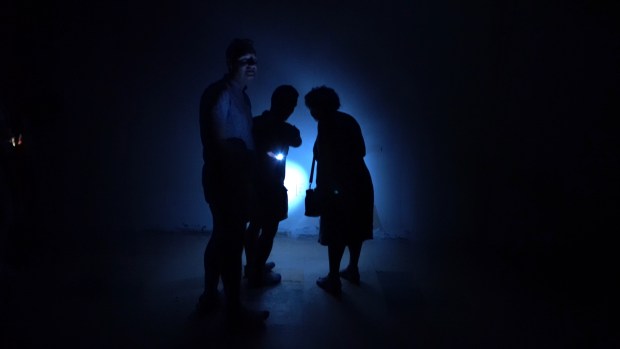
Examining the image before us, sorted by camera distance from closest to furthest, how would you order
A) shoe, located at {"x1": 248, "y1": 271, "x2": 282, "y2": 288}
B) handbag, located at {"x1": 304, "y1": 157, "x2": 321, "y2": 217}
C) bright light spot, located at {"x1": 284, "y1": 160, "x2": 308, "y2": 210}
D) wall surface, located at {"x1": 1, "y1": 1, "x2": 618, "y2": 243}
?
1. handbag, located at {"x1": 304, "y1": 157, "x2": 321, "y2": 217}
2. shoe, located at {"x1": 248, "y1": 271, "x2": 282, "y2": 288}
3. wall surface, located at {"x1": 1, "y1": 1, "x2": 618, "y2": 243}
4. bright light spot, located at {"x1": 284, "y1": 160, "x2": 308, "y2": 210}

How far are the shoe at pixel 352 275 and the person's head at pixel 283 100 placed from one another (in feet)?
3.94

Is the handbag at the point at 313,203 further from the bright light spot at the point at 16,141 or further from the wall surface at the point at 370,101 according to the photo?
the bright light spot at the point at 16,141

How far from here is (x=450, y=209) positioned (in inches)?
145

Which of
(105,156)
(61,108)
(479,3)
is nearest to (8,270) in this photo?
(105,156)

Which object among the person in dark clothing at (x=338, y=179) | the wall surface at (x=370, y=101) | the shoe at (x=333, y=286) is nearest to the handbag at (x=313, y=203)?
the person in dark clothing at (x=338, y=179)

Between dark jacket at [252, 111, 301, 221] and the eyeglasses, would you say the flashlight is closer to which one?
dark jacket at [252, 111, 301, 221]

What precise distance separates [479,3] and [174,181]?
3.11 meters

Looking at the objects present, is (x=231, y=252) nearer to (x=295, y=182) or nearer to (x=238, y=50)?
(x=238, y=50)

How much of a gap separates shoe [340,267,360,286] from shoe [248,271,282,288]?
0.48 metres

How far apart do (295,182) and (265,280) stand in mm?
1218

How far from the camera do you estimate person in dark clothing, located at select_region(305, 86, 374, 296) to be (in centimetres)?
261

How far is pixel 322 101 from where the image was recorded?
259 cm

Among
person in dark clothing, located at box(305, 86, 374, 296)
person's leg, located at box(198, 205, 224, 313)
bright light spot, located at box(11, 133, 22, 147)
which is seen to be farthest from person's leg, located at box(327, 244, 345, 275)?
bright light spot, located at box(11, 133, 22, 147)

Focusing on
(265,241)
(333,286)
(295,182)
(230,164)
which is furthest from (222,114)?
(295,182)
